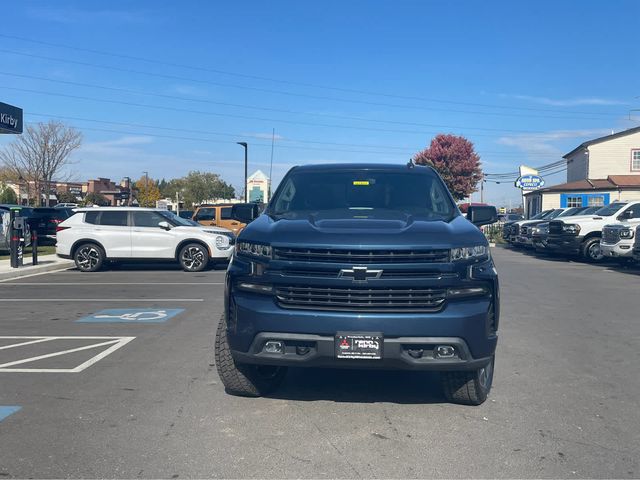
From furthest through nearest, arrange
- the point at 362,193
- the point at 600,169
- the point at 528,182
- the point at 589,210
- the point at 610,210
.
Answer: the point at 600,169 < the point at 528,182 < the point at 589,210 < the point at 610,210 < the point at 362,193

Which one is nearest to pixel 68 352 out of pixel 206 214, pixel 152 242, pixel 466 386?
pixel 466 386

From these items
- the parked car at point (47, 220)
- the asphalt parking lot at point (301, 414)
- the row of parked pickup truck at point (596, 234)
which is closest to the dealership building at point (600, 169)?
the row of parked pickup truck at point (596, 234)

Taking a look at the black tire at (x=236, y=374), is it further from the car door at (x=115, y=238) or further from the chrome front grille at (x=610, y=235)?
the chrome front grille at (x=610, y=235)

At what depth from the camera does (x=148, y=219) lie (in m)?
16.3

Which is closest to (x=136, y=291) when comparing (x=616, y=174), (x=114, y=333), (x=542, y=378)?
(x=114, y=333)

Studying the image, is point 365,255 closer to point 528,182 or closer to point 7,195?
point 528,182

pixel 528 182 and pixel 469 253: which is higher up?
pixel 528 182

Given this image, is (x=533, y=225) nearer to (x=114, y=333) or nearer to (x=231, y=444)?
(x=114, y=333)

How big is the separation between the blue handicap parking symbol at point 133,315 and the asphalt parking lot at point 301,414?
1.33 feet

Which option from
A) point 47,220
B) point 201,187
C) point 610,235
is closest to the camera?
point 610,235

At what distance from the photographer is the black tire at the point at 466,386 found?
476 centimetres

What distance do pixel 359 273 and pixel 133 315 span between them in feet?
19.2

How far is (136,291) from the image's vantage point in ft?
40.0

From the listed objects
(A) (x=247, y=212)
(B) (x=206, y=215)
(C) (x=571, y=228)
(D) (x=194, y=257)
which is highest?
(A) (x=247, y=212)
